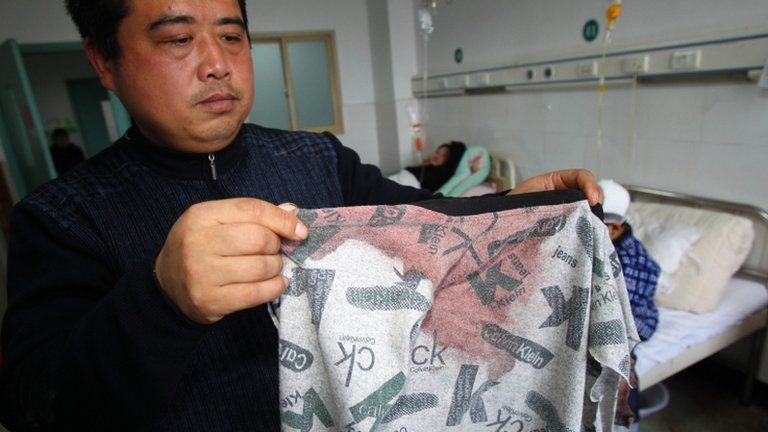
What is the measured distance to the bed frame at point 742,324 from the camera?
1.69 m

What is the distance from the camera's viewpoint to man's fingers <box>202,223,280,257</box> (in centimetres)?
52

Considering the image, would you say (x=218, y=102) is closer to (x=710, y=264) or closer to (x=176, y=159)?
(x=176, y=159)

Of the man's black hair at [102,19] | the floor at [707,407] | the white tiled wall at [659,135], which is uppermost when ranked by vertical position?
the man's black hair at [102,19]

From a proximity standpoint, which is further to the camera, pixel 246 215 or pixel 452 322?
pixel 452 322

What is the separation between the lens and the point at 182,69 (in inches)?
28.5

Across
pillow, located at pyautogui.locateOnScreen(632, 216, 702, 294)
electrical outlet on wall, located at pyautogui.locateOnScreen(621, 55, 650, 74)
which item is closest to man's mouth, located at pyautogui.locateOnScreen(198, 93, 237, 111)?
pillow, located at pyautogui.locateOnScreen(632, 216, 702, 294)

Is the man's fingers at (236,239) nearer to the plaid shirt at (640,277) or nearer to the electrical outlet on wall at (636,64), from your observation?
the plaid shirt at (640,277)

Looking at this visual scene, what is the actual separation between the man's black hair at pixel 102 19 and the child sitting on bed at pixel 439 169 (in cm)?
303

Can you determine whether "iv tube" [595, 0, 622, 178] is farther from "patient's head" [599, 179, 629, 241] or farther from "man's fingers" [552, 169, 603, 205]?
"man's fingers" [552, 169, 603, 205]

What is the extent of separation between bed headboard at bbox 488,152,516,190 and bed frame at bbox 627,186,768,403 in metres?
1.10

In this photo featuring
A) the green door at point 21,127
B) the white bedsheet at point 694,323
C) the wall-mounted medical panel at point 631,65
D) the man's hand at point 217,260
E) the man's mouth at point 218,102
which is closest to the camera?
the man's hand at point 217,260

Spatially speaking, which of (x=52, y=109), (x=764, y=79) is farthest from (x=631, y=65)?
(x=52, y=109)

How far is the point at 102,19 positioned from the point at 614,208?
190 cm

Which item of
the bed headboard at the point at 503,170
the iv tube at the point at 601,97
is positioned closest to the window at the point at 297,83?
the bed headboard at the point at 503,170
